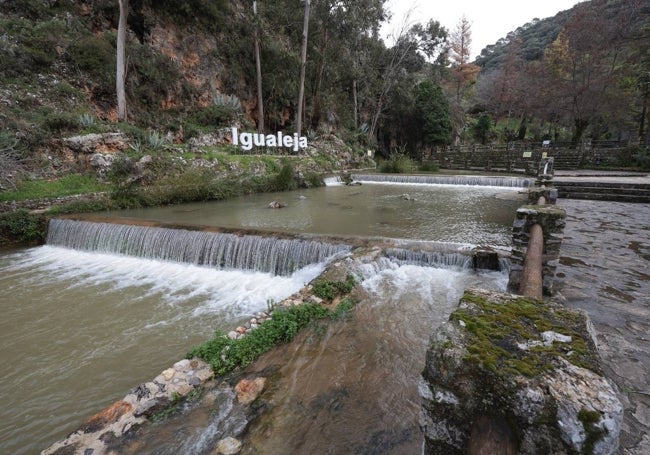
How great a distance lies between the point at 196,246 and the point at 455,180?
14.0 metres

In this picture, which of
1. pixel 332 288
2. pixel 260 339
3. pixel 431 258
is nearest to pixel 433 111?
pixel 431 258

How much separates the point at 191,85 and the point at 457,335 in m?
21.4

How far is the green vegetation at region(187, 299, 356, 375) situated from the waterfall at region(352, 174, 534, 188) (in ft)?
46.9

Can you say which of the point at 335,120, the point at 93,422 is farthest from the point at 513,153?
the point at 93,422

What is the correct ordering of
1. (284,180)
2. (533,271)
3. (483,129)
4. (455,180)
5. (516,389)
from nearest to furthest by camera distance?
(516,389)
(533,271)
(284,180)
(455,180)
(483,129)

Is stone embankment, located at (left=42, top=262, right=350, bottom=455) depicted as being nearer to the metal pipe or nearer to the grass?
the metal pipe

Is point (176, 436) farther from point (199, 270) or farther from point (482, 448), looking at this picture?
point (199, 270)

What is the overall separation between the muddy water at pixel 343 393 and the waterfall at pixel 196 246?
223 centimetres

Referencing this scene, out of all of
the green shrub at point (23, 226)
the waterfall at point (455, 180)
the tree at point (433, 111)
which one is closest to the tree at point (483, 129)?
the tree at point (433, 111)

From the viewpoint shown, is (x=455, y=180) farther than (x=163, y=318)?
Yes

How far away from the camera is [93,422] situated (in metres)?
2.47

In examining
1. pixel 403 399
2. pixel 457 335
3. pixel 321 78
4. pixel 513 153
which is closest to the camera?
pixel 457 335

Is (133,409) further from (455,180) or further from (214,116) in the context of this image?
(214,116)

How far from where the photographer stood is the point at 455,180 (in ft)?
53.1
